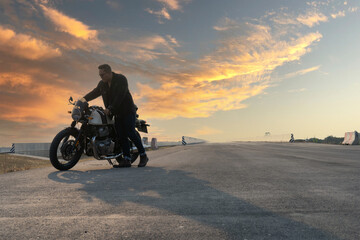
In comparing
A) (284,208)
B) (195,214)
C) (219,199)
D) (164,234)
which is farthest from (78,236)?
(284,208)

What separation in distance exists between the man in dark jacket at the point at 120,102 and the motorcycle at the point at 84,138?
0.75 feet

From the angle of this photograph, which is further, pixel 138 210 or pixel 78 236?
pixel 138 210

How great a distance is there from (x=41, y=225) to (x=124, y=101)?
4.48 metres

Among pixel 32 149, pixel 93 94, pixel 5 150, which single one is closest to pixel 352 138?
pixel 93 94

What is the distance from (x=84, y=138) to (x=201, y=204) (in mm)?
4062

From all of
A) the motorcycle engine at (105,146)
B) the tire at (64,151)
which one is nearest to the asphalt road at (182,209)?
the tire at (64,151)

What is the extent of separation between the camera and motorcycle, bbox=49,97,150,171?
5730 millimetres

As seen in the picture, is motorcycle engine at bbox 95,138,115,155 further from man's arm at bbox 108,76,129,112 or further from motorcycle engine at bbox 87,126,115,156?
man's arm at bbox 108,76,129,112

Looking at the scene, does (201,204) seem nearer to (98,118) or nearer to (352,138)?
(98,118)

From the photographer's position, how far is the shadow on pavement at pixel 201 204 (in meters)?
1.96

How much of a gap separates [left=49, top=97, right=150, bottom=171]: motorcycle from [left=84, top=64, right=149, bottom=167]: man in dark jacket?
23 centimetres

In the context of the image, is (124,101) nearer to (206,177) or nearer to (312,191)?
(206,177)

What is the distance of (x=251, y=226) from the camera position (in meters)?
2.06

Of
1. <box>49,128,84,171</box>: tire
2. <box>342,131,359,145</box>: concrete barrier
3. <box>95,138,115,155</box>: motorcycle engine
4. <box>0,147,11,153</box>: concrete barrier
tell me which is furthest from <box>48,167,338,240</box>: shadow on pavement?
<box>0,147,11,153</box>: concrete barrier
